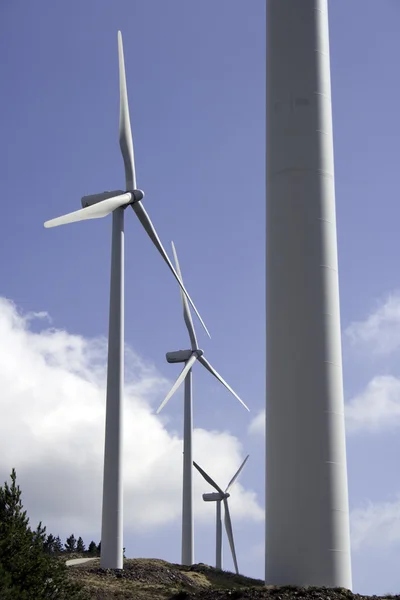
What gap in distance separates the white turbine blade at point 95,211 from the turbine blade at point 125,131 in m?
3.35

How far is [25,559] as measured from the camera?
113 ft

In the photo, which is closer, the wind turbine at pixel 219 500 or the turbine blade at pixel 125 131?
the turbine blade at pixel 125 131

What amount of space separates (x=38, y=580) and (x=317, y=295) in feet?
47.5

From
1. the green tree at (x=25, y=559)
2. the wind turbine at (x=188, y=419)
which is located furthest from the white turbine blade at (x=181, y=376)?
the green tree at (x=25, y=559)

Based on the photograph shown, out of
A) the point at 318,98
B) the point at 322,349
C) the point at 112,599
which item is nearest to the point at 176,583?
the point at 112,599

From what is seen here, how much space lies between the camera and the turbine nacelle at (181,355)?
8794 cm

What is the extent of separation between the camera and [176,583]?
181 ft

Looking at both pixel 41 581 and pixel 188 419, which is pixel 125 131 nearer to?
pixel 188 419

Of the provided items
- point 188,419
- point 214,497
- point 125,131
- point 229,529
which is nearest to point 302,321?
point 125,131

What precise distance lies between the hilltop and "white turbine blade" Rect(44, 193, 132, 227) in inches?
729

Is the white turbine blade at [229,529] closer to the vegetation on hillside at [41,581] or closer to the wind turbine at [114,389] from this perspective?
the wind turbine at [114,389]

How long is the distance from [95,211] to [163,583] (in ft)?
72.1

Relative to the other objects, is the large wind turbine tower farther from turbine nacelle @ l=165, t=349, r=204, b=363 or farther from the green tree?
turbine nacelle @ l=165, t=349, r=204, b=363

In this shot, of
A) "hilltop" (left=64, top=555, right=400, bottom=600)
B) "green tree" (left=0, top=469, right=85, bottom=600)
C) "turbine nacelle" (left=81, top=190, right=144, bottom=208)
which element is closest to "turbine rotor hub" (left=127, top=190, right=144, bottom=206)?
"turbine nacelle" (left=81, top=190, right=144, bottom=208)
